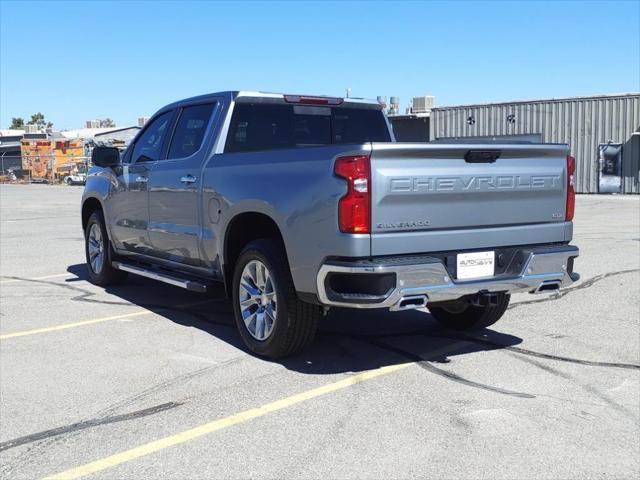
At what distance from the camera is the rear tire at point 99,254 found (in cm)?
862

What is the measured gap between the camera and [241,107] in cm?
659

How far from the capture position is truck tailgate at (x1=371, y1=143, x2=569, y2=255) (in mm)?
4801

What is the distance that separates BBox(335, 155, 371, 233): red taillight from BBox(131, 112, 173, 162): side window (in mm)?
3138

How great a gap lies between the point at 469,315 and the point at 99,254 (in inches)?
181

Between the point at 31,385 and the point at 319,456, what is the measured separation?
7.70 ft

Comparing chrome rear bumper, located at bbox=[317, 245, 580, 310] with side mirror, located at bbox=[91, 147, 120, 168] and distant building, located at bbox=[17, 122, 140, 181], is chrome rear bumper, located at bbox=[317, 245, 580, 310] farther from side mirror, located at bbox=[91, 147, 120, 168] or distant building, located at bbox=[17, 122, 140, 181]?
distant building, located at bbox=[17, 122, 140, 181]

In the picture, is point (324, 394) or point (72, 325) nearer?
point (324, 394)

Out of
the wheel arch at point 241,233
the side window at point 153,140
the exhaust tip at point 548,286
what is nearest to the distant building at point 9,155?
the side window at point 153,140

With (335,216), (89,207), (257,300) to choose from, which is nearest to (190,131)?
(257,300)

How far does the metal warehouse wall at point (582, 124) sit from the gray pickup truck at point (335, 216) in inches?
1094

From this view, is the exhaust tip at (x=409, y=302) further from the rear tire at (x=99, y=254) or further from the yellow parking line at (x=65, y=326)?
the rear tire at (x=99, y=254)

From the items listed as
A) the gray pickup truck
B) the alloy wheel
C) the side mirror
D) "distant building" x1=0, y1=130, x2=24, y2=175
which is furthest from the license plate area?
"distant building" x1=0, y1=130, x2=24, y2=175

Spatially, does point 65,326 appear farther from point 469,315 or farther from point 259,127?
point 469,315

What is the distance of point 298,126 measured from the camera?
6.91m
